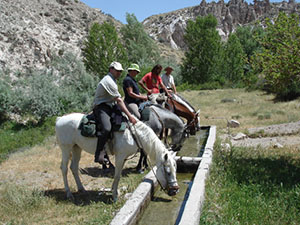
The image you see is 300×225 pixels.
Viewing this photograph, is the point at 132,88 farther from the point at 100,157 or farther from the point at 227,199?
the point at 227,199

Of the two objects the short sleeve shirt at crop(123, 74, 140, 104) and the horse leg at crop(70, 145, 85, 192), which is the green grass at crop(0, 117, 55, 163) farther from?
the short sleeve shirt at crop(123, 74, 140, 104)

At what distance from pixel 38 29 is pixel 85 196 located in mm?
34436

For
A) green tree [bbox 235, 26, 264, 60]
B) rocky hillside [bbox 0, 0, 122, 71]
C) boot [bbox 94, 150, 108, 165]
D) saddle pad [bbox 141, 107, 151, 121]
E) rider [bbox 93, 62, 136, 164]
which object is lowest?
boot [bbox 94, 150, 108, 165]

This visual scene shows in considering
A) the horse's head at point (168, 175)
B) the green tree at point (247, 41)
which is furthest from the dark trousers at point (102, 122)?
Answer: the green tree at point (247, 41)

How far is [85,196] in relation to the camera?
5621 millimetres

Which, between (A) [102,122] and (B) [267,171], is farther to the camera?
(B) [267,171]

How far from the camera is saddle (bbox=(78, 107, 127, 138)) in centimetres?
499

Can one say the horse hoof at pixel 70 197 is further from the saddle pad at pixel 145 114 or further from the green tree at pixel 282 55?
the green tree at pixel 282 55

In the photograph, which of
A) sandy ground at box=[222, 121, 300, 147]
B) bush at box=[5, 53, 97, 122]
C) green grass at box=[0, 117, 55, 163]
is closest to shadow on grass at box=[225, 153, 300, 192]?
sandy ground at box=[222, 121, 300, 147]

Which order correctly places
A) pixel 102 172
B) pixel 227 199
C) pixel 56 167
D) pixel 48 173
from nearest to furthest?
pixel 227 199
pixel 102 172
pixel 48 173
pixel 56 167

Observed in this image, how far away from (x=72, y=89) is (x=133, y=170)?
1453 centimetres

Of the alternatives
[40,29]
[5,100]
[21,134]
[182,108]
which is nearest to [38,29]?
[40,29]

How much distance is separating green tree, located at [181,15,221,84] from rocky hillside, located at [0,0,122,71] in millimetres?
18011

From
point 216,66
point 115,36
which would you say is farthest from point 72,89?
point 216,66
